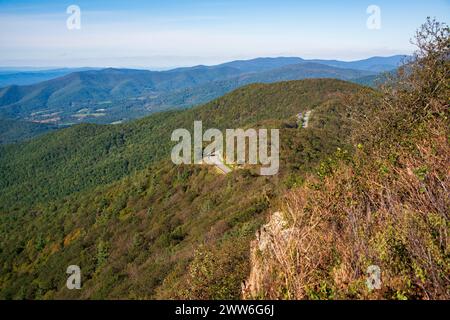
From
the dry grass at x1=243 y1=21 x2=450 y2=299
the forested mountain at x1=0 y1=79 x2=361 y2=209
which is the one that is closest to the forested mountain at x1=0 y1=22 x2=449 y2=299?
the dry grass at x1=243 y1=21 x2=450 y2=299

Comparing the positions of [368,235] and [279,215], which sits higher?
[368,235]

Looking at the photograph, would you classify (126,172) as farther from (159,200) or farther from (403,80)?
(403,80)

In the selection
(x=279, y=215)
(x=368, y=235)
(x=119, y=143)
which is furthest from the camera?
(x=119, y=143)

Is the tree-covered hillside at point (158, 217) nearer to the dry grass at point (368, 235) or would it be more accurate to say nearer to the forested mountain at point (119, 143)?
the forested mountain at point (119, 143)

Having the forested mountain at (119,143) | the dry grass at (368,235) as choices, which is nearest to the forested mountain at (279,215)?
the dry grass at (368,235)

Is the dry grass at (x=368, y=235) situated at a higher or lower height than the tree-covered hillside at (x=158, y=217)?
higher

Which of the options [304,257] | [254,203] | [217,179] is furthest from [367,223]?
[217,179]

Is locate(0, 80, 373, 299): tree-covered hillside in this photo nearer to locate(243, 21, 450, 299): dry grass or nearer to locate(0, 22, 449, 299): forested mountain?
locate(0, 22, 449, 299): forested mountain

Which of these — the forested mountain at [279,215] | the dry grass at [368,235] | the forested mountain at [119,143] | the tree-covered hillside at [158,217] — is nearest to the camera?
the dry grass at [368,235]

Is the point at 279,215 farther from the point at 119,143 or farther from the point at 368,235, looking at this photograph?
the point at 119,143

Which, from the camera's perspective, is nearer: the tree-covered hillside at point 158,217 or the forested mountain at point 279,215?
the forested mountain at point 279,215

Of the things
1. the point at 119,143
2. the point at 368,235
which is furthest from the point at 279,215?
the point at 119,143

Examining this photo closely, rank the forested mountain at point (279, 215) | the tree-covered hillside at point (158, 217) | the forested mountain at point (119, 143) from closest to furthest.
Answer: the forested mountain at point (279, 215), the tree-covered hillside at point (158, 217), the forested mountain at point (119, 143)
